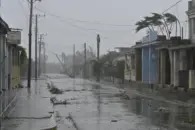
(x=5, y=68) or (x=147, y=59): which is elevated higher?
(x=147, y=59)

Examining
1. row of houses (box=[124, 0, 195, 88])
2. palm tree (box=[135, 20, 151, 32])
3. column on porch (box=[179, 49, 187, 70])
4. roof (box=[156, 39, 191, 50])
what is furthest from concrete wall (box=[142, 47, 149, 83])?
column on porch (box=[179, 49, 187, 70])

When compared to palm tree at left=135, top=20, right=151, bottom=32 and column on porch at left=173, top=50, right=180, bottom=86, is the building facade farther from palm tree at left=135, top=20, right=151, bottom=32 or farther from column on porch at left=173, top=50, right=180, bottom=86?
column on porch at left=173, top=50, right=180, bottom=86

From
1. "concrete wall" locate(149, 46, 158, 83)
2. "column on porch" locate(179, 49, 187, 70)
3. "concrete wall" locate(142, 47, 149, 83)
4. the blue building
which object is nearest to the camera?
"column on porch" locate(179, 49, 187, 70)

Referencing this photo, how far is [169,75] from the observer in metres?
42.8

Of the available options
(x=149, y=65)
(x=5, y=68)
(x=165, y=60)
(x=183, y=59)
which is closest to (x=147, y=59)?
(x=149, y=65)

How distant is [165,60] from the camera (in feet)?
141

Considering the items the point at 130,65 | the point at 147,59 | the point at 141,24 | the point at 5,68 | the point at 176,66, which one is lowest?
the point at 5,68

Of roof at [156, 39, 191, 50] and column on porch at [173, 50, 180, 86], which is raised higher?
roof at [156, 39, 191, 50]

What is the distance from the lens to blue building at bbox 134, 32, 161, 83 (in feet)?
156

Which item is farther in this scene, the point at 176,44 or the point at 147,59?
the point at 147,59

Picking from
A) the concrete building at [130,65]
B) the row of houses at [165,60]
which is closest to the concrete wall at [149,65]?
the row of houses at [165,60]

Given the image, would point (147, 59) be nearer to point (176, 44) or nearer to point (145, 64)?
point (145, 64)

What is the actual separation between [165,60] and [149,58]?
23.6 ft

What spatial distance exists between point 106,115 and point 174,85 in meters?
20.2
